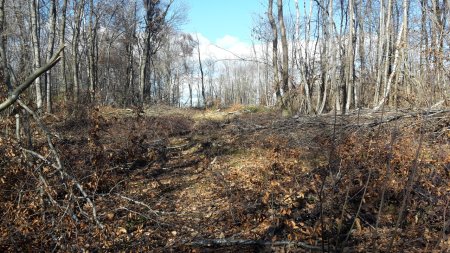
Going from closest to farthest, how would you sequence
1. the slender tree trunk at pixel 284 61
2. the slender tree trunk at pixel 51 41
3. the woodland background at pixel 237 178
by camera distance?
1. the woodland background at pixel 237 178
2. the slender tree trunk at pixel 284 61
3. the slender tree trunk at pixel 51 41

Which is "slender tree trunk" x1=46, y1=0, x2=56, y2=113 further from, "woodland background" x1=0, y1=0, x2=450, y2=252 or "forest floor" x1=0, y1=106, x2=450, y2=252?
"forest floor" x1=0, y1=106, x2=450, y2=252

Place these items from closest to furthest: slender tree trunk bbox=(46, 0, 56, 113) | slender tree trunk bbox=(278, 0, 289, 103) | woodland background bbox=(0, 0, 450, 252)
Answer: woodland background bbox=(0, 0, 450, 252), slender tree trunk bbox=(278, 0, 289, 103), slender tree trunk bbox=(46, 0, 56, 113)

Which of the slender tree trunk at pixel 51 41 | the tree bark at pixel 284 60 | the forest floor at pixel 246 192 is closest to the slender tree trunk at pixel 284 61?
the tree bark at pixel 284 60

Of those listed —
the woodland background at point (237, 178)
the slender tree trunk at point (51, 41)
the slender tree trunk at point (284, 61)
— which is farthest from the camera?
the slender tree trunk at point (51, 41)

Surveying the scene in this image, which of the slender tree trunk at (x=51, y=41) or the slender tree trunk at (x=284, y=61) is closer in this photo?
the slender tree trunk at (x=284, y=61)

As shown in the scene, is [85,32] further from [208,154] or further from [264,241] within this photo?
[264,241]

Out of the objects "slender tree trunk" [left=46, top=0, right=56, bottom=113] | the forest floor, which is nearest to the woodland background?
the forest floor

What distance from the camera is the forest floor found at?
406 cm

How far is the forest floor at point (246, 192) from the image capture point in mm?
4059

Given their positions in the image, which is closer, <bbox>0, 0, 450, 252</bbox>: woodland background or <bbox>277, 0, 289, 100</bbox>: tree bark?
<bbox>0, 0, 450, 252</bbox>: woodland background

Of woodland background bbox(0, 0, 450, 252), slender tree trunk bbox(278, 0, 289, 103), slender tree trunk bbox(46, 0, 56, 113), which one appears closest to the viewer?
woodland background bbox(0, 0, 450, 252)

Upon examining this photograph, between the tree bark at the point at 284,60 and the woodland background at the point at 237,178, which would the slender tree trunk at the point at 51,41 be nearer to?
the woodland background at the point at 237,178

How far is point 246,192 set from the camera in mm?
5793

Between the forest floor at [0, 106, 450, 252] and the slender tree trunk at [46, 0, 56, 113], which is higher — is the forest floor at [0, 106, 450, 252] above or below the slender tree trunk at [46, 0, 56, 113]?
below
